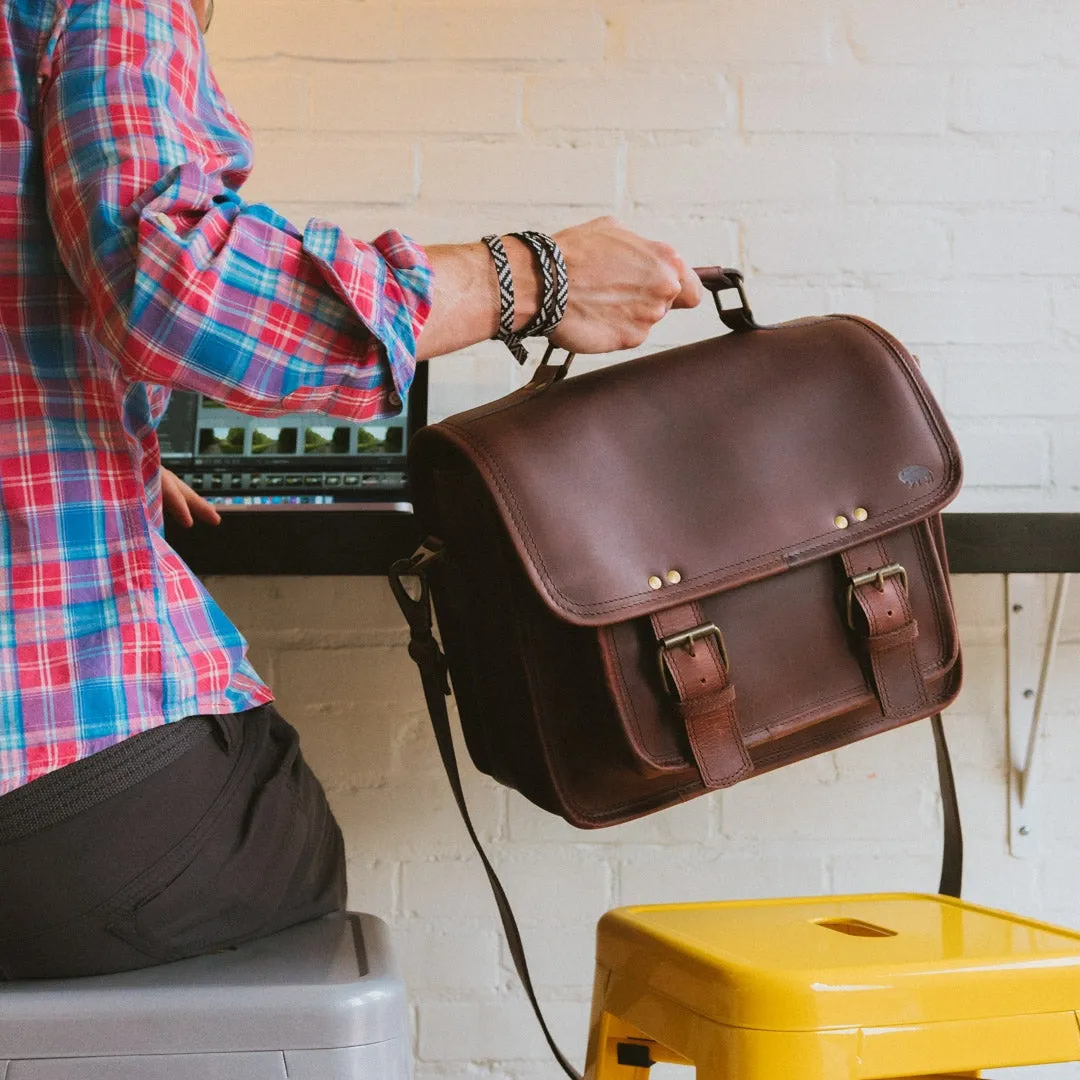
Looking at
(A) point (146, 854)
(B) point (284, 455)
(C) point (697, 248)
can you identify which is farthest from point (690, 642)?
(C) point (697, 248)

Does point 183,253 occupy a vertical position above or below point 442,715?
above

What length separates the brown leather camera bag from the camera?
2.67 feet

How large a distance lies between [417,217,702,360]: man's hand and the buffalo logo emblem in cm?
22

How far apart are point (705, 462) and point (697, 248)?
0.61m

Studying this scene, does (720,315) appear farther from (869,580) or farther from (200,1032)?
(200,1032)

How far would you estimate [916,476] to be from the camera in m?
0.88

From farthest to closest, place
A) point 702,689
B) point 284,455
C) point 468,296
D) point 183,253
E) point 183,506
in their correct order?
point 284,455
point 183,506
point 702,689
point 468,296
point 183,253

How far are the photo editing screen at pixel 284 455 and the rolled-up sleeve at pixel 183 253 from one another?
0.48 metres

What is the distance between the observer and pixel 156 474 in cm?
70

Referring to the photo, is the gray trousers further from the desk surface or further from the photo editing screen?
the photo editing screen

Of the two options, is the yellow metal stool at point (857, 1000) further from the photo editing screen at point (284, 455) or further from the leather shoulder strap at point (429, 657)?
the photo editing screen at point (284, 455)

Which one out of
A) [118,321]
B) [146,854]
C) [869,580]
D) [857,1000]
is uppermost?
[118,321]

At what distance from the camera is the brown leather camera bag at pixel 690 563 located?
81 cm

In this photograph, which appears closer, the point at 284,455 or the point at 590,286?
the point at 590,286
